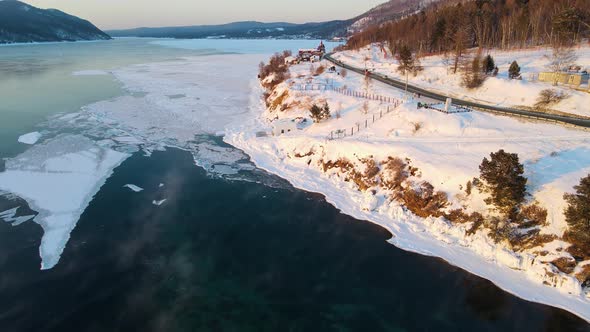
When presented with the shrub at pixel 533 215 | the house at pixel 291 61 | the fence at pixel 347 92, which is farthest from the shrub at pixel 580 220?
the house at pixel 291 61

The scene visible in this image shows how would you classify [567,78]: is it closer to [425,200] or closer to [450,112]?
[450,112]

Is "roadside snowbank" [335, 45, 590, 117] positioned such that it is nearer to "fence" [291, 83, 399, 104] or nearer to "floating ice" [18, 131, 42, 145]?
"fence" [291, 83, 399, 104]

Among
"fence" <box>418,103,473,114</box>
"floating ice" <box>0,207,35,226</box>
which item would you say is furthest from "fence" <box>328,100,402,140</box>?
"floating ice" <box>0,207,35,226</box>

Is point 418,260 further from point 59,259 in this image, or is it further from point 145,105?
point 145,105

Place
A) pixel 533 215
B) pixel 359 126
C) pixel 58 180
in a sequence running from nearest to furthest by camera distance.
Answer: pixel 533 215, pixel 58 180, pixel 359 126

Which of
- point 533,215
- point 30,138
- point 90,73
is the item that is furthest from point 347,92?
point 90,73

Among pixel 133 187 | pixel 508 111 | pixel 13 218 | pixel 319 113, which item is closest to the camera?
pixel 13 218

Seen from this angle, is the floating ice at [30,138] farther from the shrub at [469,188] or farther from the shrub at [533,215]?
the shrub at [533,215]
